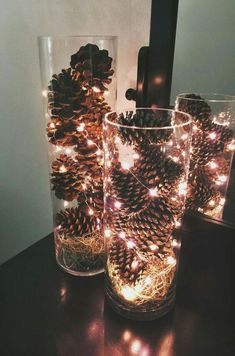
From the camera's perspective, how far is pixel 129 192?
445 millimetres

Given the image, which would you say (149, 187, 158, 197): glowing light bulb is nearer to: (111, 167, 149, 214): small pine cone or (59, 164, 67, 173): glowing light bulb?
(111, 167, 149, 214): small pine cone

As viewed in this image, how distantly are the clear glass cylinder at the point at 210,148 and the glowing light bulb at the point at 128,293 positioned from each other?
21 cm

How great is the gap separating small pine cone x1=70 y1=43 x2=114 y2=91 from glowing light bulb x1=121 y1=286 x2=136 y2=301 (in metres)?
0.31

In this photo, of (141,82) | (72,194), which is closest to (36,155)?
(72,194)

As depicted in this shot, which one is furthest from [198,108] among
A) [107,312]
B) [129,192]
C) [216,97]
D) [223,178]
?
[107,312]

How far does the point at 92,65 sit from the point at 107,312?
0.38 metres

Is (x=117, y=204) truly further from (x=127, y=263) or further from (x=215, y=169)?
(x=215, y=169)

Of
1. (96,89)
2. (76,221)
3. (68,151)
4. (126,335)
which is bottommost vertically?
(126,335)

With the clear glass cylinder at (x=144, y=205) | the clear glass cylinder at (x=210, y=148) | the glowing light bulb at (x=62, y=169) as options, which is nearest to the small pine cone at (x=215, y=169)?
the clear glass cylinder at (x=210, y=148)

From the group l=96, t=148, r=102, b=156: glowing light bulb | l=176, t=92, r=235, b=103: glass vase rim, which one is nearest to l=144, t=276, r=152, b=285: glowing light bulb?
l=96, t=148, r=102, b=156: glowing light bulb

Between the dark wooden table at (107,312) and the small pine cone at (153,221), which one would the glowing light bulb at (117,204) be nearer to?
the small pine cone at (153,221)

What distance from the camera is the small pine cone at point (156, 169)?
1.43ft

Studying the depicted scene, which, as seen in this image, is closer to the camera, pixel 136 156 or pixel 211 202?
pixel 136 156

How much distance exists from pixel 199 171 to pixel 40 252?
34 centimetres
